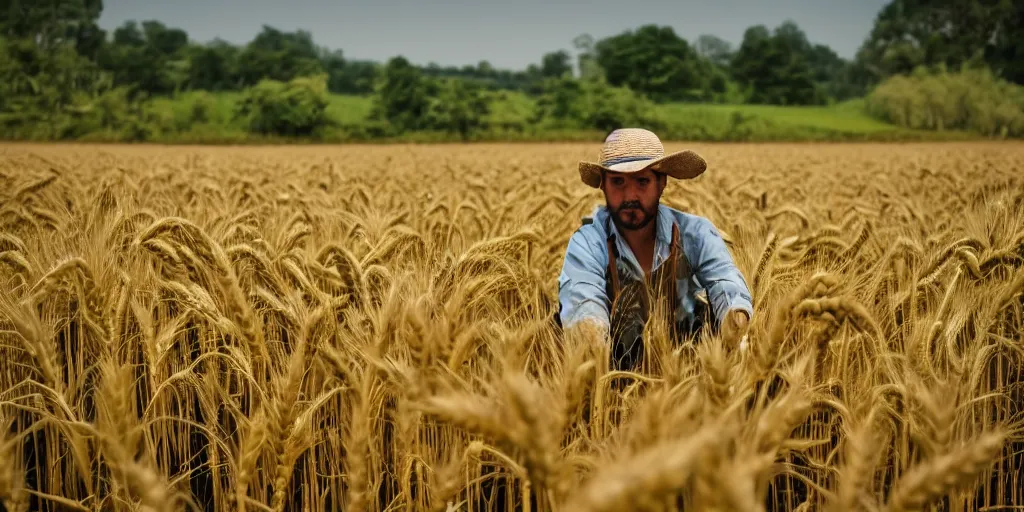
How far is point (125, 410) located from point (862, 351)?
1781 mm

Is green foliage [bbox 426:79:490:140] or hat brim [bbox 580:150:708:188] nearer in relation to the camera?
hat brim [bbox 580:150:708:188]

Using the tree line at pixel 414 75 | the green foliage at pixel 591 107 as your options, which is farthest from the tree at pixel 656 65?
the green foliage at pixel 591 107

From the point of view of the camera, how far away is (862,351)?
70.1 inches

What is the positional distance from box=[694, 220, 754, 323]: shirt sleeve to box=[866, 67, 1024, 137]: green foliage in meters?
40.9

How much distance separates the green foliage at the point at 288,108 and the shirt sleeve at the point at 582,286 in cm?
3866

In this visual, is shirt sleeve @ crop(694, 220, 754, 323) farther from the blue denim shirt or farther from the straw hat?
the straw hat

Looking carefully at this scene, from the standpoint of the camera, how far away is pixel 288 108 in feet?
125

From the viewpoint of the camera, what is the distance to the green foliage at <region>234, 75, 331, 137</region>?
38156mm

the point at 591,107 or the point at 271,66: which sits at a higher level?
the point at 271,66

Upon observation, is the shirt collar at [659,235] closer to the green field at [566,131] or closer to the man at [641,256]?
the man at [641,256]

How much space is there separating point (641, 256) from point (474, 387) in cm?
117

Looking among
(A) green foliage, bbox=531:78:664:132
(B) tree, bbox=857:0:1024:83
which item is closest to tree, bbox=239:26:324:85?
(A) green foliage, bbox=531:78:664:132

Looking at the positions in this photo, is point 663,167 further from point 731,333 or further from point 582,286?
point 731,333

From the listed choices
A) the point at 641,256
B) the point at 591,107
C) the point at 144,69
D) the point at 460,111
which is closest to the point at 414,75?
the point at 460,111
